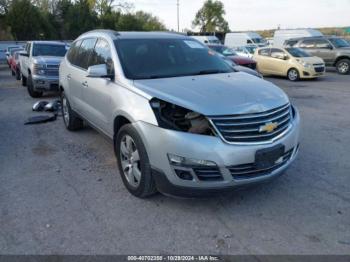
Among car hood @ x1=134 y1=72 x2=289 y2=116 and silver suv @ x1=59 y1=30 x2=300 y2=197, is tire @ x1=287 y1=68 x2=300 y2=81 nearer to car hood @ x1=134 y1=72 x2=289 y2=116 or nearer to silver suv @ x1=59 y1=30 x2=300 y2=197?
silver suv @ x1=59 y1=30 x2=300 y2=197

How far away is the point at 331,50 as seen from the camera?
61.9 ft

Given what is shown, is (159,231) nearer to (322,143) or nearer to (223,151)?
(223,151)

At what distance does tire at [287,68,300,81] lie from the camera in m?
15.8

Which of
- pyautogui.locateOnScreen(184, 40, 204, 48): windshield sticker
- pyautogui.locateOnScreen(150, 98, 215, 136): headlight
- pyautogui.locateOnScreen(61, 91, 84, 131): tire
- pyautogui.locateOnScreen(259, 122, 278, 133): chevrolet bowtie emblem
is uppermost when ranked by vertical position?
pyautogui.locateOnScreen(184, 40, 204, 48): windshield sticker

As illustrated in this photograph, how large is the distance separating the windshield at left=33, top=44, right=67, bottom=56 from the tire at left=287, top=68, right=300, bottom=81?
10.2 m

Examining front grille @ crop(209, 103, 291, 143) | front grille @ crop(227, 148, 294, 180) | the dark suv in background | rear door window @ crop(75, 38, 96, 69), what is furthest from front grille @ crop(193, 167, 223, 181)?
the dark suv in background

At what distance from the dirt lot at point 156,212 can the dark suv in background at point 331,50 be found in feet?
48.6

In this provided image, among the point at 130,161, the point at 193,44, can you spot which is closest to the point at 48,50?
the point at 193,44

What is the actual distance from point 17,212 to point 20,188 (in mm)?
648

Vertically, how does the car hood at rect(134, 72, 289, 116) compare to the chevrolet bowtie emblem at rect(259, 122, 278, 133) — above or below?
above

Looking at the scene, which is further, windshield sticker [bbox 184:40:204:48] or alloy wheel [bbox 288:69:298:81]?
alloy wheel [bbox 288:69:298:81]

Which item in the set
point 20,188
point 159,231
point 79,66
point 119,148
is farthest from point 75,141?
point 159,231

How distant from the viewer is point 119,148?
13.7 ft

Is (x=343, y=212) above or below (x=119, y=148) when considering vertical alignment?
below
